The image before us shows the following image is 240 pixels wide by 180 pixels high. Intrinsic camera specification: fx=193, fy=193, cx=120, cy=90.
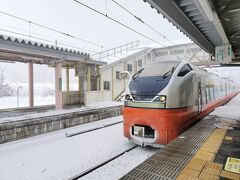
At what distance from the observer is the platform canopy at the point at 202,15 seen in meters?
4.36

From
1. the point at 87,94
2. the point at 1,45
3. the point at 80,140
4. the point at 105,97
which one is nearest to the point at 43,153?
the point at 80,140

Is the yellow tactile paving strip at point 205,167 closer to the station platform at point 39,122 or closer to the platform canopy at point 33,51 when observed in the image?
the station platform at point 39,122

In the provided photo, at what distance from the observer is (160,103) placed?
465 cm

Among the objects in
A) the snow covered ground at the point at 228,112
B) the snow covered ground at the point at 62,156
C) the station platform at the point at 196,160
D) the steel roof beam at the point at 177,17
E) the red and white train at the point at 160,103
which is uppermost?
the steel roof beam at the point at 177,17

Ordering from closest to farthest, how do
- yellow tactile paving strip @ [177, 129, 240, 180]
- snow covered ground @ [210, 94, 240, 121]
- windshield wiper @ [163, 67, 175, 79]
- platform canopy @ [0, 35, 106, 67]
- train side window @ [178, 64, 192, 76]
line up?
yellow tactile paving strip @ [177, 129, 240, 180]
windshield wiper @ [163, 67, 175, 79]
train side window @ [178, 64, 192, 76]
snow covered ground @ [210, 94, 240, 121]
platform canopy @ [0, 35, 106, 67]

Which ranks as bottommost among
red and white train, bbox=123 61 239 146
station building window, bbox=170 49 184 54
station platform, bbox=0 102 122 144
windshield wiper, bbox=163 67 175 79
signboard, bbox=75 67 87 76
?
station platform, bbox=0 102 122 144

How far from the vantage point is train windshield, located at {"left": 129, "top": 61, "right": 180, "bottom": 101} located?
4.87 m

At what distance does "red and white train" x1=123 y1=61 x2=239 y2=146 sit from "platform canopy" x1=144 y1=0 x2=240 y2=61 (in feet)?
4.29

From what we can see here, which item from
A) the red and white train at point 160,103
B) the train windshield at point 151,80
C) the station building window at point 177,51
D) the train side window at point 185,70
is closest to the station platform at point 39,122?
the red and white train at point 160,103

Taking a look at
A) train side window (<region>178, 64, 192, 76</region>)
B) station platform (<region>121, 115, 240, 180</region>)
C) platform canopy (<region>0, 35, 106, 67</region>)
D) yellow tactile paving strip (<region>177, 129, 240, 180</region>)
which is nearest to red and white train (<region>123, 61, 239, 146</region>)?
train side window (<region>178, 64, 192, 76</region>)

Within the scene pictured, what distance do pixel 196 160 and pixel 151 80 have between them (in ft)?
8.17

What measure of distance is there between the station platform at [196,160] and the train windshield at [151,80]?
1311mm

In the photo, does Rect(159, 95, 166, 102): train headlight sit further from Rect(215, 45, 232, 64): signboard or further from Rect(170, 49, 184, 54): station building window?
Rect(170, 49, 184, 54): station building window

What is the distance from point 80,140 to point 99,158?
1.89 m
